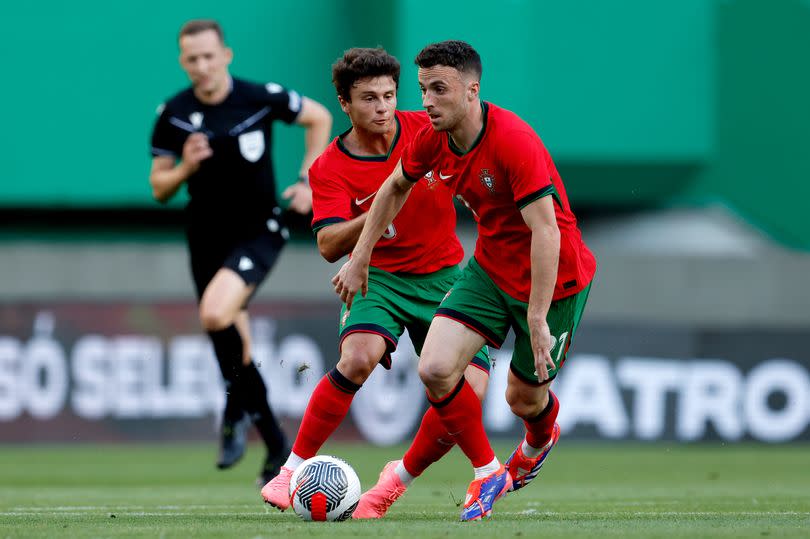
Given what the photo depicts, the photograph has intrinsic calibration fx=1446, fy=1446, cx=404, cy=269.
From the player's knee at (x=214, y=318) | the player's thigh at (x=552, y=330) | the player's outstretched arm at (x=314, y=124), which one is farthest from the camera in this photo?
the player's outstretched arm at (x=314, y=124)

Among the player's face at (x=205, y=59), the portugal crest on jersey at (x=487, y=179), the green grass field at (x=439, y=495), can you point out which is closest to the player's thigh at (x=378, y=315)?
the green grass field at (x=439, y=495)

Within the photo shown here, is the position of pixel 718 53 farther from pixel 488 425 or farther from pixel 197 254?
pixel 197 254

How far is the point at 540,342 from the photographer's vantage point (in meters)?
5.80

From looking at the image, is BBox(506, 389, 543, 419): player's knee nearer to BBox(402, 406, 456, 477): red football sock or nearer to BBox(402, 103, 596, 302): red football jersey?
BBox(402, 406, 456, 477): red football sock

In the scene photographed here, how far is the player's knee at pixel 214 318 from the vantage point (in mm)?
8234

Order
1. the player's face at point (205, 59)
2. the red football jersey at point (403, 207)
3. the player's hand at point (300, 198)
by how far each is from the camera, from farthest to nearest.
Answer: the player's face at point (205, 59) → the player's hand at point (300, 198) → the red football jersey at point (403, 207)

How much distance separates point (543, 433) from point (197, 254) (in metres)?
2.80

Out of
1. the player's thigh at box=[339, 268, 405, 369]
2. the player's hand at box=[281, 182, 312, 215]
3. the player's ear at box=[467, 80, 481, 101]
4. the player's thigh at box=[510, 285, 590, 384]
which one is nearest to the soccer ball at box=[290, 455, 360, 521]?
the player's thigh at box=[339, 268, 405, 369]

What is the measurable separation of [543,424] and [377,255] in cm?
113

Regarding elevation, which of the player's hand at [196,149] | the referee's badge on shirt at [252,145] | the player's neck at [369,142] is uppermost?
the player's neck at [369,142]

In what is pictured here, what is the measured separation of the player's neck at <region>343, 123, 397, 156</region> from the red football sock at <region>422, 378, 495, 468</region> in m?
1.24

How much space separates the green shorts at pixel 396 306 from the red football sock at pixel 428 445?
40 cm

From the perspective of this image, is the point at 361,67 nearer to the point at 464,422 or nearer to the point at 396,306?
the point at 396,306

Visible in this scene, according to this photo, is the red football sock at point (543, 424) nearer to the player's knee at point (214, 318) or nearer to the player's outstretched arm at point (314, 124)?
the player's knee at point (214, 318)
